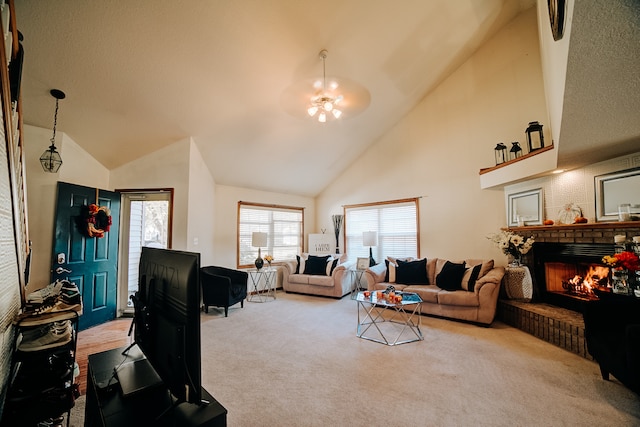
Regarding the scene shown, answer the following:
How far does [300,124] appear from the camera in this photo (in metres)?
4.64

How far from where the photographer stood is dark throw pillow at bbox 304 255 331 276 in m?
5.78

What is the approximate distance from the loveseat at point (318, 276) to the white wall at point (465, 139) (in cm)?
161

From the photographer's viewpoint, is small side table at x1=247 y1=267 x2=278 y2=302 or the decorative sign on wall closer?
small side table at x1=247 y1=267 x2=278 y2=302

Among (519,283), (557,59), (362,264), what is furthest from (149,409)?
(519,283)

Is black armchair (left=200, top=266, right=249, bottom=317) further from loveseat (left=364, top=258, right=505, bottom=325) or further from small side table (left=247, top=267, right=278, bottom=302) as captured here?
loveseat (left=364, top=258, right=505, bottom=325)

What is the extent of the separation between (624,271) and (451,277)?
1.80m

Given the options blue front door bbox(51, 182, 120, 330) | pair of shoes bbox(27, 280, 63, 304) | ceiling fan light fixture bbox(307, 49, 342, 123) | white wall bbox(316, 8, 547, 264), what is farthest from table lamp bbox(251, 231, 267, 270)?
pair of shoes bbox(27, 280, 63, 304)

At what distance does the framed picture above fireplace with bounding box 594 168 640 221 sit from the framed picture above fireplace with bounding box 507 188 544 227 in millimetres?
645

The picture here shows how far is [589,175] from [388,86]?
2937 millimetres

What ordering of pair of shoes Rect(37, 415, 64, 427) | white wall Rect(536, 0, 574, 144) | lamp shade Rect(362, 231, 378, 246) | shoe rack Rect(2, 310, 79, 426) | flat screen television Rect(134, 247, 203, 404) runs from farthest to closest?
lamp shade Rect(362, 231, 378, 246), pair of shoes Rect(37, 415, 64, 427), shoe rack Rect(2, 310, 79, 426), white wall Rect(536, 0, 574, 144), flat screen television Rect(134, 247, 203, 404)

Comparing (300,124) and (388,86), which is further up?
(388,86)

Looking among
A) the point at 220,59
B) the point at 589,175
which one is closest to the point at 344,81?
the point at 220,59

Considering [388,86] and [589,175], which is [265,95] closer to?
[388,86]

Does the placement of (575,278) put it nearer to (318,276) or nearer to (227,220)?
(318,276)
